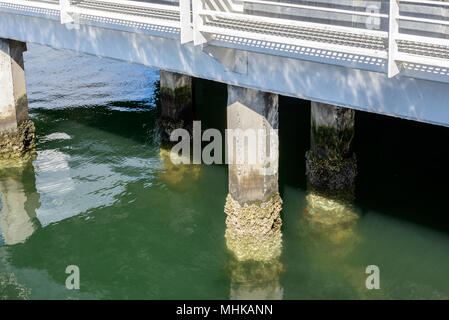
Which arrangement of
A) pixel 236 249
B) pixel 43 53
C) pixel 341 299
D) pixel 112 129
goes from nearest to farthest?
pixel 341 299
pixel 236 249
pixel 112 129
pixel 43 53

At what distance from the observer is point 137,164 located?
658 inches

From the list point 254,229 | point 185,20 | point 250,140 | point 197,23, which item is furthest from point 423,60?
point 254,229

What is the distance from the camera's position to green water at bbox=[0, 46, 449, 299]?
1198cm

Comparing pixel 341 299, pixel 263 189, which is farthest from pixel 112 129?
pixel 341 299

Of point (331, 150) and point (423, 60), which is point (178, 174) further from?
point (423, 60)

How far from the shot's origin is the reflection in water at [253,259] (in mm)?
11836

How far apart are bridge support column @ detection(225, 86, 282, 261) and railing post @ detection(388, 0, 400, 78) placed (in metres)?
3.02

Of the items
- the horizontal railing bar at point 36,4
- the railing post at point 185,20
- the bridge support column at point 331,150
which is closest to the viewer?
the railing post at point 185,20

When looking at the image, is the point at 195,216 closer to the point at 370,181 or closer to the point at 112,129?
the point at 370,181

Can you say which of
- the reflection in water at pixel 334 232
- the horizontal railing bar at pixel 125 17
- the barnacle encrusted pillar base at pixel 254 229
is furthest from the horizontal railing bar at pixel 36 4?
the reflection in water at pixel 334 232

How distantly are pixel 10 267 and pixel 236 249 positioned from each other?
12.5 ft

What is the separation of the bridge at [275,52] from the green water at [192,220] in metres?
0.85

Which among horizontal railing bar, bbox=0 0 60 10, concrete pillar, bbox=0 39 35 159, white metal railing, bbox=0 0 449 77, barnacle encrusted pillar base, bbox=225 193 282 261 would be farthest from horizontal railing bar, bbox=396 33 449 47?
concrete pillar, bbox=0 39 35 159

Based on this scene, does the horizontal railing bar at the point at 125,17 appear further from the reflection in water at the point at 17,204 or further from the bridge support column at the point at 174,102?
the bridge support column at the point at 174,102
